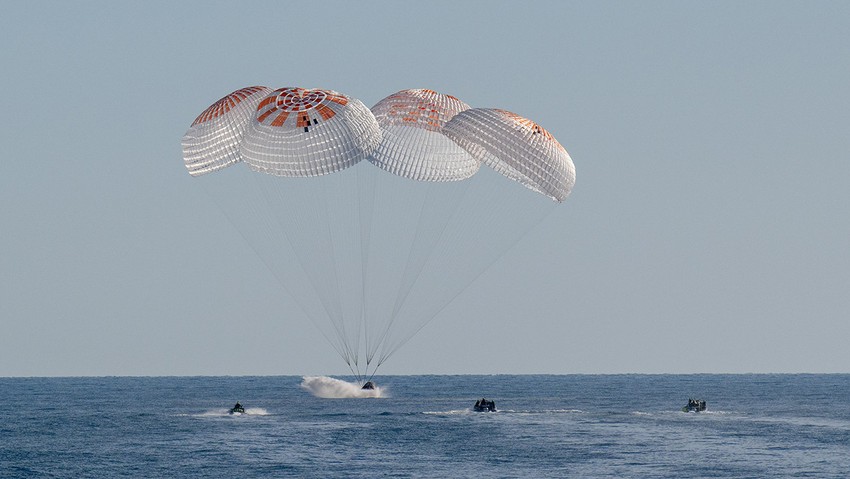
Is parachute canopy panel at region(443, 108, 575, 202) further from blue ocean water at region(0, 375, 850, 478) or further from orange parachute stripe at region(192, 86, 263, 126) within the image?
blue ocean water at region(0, 375, 850, 478)

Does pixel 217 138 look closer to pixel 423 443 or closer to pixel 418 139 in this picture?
pixel 418 139

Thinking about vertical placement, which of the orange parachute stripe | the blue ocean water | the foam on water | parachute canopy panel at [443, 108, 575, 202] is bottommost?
the blue ocean water

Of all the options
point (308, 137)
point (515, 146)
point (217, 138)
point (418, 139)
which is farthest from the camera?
point (418, 139)

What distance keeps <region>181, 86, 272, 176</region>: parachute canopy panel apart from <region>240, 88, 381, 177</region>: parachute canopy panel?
1279 millimetres

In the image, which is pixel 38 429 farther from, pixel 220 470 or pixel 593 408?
pixel 593 408

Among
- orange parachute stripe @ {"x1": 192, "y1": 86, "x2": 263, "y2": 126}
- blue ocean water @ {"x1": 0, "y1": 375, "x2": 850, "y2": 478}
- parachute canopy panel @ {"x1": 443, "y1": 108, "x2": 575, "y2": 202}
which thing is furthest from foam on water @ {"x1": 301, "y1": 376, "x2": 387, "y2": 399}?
parachute canopy panel @ {"x1": 443, "y1": 108, "x2": 575, "y2": 202}

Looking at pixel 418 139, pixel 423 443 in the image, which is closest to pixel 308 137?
pixel 418 139

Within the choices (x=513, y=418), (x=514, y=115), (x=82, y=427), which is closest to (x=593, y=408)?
(x=513, y=418)

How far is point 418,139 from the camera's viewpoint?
43406 millimetres

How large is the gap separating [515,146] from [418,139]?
4.21 m

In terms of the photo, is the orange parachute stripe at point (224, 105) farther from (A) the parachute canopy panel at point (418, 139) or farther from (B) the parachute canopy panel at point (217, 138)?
(A) the parachute canopy panel at point (418, 139)

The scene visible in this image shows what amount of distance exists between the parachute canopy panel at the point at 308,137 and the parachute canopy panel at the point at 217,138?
128 centimetres

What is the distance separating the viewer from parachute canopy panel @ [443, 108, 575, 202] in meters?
40.4

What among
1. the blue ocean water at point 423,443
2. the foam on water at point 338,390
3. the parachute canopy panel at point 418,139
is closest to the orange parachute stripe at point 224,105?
the parachute canopy panel at point 418,139
